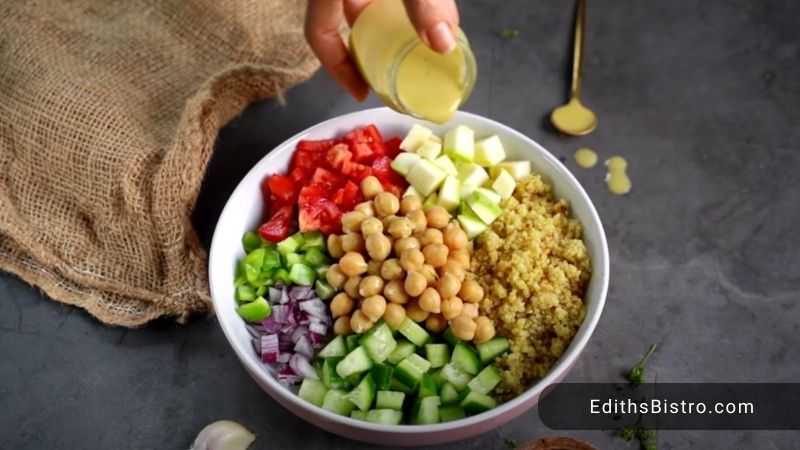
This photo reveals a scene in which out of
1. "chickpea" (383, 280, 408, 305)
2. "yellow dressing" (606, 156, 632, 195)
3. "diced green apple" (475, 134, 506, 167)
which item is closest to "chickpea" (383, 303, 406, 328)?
"chickpea" (383, 280, 408, 305)

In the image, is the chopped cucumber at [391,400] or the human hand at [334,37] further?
the human hand at [334,37]

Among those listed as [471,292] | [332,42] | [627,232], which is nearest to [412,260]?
[471,292]

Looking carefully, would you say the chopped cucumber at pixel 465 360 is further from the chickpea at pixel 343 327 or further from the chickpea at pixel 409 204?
the chickpea at pixel 409 204

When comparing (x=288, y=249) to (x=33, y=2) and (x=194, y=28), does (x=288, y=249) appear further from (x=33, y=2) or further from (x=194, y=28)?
(x=33, y=2)

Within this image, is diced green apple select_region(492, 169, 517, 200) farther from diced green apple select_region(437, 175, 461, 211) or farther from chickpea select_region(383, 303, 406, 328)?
chickpea select_region(383, 303, 406, 328)

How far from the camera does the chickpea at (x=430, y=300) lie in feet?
6.18

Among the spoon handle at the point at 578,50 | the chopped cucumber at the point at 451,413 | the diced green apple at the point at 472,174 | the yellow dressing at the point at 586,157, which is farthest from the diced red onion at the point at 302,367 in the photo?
the spoon handle at the point at 578,50

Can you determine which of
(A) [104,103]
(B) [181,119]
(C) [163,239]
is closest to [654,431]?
(C) [163,239]

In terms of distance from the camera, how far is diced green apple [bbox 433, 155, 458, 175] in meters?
2.16

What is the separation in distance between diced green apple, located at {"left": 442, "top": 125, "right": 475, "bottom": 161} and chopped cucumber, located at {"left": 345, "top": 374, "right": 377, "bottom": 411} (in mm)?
685

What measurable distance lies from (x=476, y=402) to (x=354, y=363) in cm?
30

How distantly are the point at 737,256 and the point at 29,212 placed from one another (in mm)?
2055

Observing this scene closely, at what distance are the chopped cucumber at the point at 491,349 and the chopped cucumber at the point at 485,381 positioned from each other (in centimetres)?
3

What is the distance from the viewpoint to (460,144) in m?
2.20
